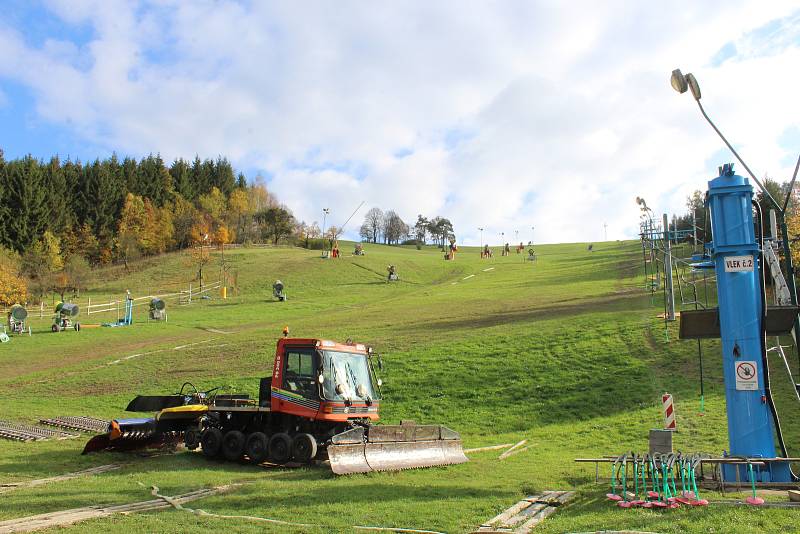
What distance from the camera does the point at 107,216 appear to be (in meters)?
105

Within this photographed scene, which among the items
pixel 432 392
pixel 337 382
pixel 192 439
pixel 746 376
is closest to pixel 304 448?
pixel 337 382

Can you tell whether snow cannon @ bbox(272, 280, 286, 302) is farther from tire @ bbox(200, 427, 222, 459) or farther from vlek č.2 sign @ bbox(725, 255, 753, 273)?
vlek č.2 sign @ bbox(725, 255, 753, 273)

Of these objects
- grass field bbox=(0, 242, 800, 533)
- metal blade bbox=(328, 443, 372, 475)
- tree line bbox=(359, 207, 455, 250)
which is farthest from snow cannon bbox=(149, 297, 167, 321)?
tree line bbox=(359, 207, 455, 250)

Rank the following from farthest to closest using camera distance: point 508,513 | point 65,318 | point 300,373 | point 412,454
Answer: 1. point 65,318
2. point 300,373
3. point 412,454
4. point 508,513

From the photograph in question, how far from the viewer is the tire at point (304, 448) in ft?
48.0

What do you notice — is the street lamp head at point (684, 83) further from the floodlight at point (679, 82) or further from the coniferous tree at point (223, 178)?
the coniferous tree at point (223, 178)

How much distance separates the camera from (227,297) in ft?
205

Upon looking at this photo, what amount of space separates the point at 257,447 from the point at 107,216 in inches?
3987

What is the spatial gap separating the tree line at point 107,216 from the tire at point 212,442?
173ft

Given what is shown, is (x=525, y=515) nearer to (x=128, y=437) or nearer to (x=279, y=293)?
(x=128, y=437)

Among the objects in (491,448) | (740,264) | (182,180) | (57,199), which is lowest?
(491,448)

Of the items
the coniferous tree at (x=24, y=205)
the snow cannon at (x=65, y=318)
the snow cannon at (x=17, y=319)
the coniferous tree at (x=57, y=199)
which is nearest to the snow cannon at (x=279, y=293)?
the snow cannon at (x=65, y=318)

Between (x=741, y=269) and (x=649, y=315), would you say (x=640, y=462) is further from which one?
(x=649, y=315)

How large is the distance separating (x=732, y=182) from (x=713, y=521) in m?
6.34
